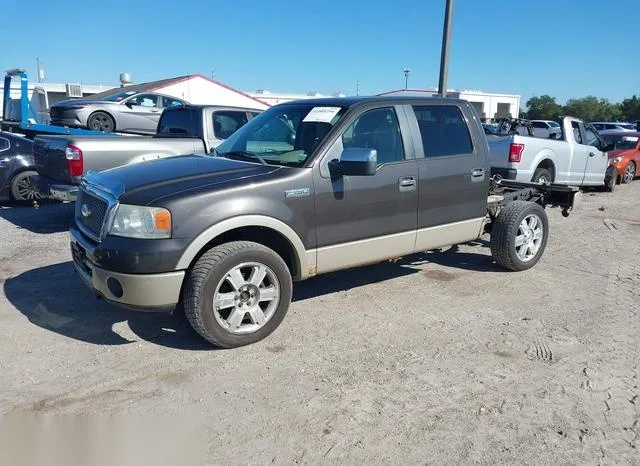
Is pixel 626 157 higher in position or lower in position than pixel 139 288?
higher

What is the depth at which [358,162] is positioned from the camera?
4.28 metres

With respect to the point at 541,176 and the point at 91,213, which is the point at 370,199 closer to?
the point at 91,213

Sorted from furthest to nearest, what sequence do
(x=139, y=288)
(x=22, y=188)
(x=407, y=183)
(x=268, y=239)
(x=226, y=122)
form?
(x=22, y=188) → (x=226, y=122) → (x=407, y=183) → (x=268, y=239) → (x=139, y=288)

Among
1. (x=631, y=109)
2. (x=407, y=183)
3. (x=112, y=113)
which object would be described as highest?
(x=631, y=109)

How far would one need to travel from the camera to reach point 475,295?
545cm

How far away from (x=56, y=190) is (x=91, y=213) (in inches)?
144

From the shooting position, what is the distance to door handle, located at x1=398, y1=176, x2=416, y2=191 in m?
4.88

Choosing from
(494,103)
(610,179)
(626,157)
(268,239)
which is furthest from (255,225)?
(494,103)

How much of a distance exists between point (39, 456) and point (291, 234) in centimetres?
222

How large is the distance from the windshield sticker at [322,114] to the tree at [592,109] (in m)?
72.4

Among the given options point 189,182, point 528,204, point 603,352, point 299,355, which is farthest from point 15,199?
point 603,352

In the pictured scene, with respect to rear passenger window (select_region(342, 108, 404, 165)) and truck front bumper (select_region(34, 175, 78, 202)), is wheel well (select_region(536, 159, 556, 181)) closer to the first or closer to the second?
rear passenger window (select_region(342, 108, 404, 165))

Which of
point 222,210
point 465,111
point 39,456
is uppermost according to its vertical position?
point 465,111

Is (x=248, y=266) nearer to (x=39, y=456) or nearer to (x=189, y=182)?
(x=189, y=182)
